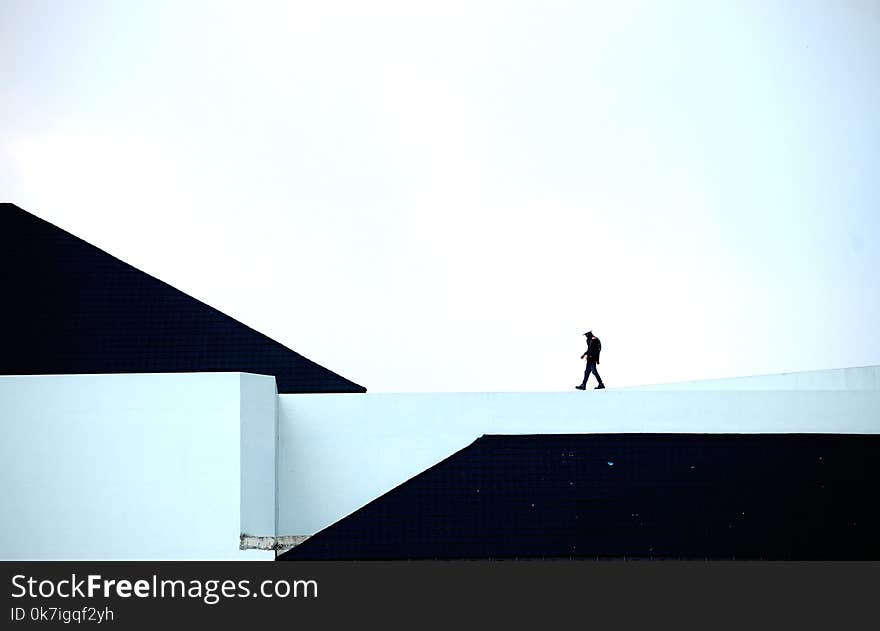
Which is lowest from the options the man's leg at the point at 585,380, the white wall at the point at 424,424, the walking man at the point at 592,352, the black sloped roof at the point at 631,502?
the black sloped roof at the point at 631,502

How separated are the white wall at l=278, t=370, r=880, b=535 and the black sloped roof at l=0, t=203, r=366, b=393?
1.07 meters

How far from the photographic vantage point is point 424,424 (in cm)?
1570

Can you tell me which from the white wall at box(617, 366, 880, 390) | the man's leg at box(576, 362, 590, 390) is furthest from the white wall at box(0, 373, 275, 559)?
the white wall at box(617, 366, 880, 390)

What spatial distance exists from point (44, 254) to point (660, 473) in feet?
30.7

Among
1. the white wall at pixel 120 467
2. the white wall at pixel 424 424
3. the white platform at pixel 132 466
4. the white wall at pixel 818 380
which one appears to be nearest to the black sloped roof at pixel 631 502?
the white wall at pixel 424 424

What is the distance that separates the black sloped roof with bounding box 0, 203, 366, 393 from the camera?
15430mm

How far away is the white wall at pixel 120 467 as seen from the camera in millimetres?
13258

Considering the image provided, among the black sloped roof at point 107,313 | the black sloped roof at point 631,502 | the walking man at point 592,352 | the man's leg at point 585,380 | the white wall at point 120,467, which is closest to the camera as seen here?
the white wall at point 120,467

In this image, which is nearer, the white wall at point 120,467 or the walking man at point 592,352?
the white wall at point 120,467

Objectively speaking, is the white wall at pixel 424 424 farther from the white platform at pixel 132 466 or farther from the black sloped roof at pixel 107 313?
the white platform at pixel 132 466

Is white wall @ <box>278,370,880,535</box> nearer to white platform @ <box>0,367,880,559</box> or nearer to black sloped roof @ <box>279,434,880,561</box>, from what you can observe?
black sloped roof @ <box>279,434,880,561</box>

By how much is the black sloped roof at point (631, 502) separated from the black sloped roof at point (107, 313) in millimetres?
3349

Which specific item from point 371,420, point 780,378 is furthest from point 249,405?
point 780,378
